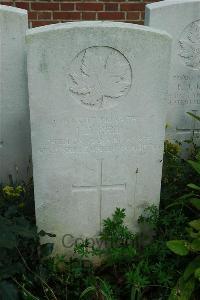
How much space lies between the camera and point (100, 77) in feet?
7.61

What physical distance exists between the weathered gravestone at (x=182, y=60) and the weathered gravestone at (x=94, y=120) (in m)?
0.92

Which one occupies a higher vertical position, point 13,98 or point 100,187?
point 13,98

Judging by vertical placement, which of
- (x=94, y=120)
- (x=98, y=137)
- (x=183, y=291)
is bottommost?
(x=183, y=291)

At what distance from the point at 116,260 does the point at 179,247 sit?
45 centimetres

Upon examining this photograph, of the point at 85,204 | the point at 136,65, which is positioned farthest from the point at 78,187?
the point at 136,65

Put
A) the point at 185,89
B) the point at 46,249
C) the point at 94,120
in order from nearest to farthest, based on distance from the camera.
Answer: the point at 94,120 → the point at 46,249 → the point at 185,89

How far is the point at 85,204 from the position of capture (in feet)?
8.73

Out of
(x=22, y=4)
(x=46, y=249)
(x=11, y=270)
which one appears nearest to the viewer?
(x=11, y=270)

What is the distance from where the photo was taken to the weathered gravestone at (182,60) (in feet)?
10.1

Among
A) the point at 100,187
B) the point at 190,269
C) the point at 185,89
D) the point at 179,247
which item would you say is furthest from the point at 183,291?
the point at 185,89

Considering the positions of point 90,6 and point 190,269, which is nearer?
point 190,269

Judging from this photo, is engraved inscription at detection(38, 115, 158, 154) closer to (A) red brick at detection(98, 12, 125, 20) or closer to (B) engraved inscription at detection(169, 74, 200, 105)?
(B) engraved inscription at detection(169, 74, 200, 105)

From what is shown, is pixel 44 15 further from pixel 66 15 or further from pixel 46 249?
pixel 46 249

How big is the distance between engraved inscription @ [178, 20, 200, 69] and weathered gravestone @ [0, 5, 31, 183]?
1264 millimetres
